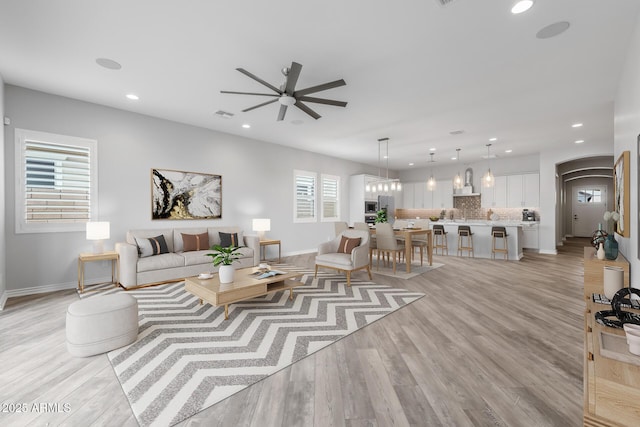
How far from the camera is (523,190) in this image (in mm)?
8578

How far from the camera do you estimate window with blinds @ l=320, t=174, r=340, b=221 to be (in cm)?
852

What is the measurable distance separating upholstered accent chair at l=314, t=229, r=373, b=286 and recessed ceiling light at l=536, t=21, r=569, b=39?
3.31 meters

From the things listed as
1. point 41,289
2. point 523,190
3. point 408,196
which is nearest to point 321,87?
point 41,289

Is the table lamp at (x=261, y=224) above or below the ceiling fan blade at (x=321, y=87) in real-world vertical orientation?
below

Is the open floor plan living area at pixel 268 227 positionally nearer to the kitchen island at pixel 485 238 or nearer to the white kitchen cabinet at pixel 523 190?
the kitchen island at pixel 485 238

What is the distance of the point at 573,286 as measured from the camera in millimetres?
4559

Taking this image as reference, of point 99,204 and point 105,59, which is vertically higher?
point 105,59

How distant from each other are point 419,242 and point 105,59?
5933 millimetres

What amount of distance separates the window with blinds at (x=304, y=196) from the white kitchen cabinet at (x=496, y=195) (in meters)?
5.69

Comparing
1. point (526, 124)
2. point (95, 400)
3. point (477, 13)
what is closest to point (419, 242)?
point (526, 124)

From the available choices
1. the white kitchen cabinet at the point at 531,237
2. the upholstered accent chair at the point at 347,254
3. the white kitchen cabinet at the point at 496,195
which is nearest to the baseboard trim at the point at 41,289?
the upholstered accent chair at the point at 347,254

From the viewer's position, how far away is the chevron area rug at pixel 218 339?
1.90m

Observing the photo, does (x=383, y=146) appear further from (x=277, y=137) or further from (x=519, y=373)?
(x=519, y=373)

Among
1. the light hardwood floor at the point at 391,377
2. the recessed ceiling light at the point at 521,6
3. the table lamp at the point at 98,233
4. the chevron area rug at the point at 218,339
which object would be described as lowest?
the light hardwood floor at the point at 391,377
